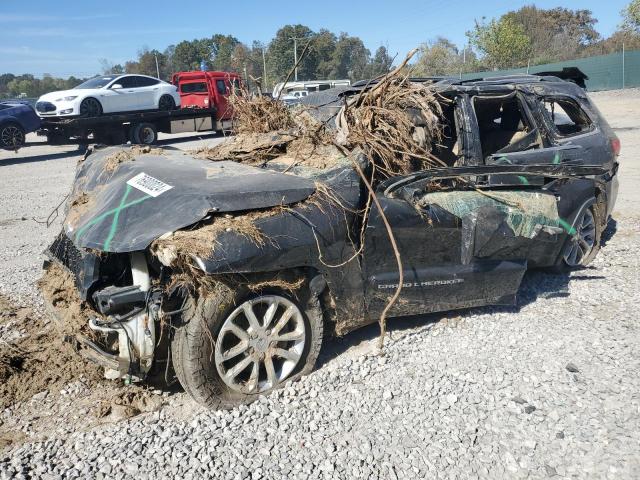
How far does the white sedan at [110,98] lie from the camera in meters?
17.1

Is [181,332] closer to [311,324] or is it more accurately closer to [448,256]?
[311,324]

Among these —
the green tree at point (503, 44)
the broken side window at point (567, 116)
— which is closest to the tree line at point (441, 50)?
the green tree at point (503, 44)

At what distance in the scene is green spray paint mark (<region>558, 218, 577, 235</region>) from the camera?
192 inches

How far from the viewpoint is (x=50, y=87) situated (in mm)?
66688

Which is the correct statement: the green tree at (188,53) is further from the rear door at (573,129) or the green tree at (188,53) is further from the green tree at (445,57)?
the rear door at (573,129)

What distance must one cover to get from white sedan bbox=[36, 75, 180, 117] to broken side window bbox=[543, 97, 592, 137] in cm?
1524

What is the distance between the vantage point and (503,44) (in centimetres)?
4975

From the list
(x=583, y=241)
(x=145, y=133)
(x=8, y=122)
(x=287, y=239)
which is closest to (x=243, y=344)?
(x=287, y=239)

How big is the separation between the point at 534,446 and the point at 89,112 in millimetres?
17365

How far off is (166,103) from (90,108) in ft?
10.2

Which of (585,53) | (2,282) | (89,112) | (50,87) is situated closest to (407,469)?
(2,282)

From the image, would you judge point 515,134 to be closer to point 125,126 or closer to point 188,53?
point 125,126

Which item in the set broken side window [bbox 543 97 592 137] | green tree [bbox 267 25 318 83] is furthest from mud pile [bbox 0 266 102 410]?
green tree [bbox 267 25 318 83]

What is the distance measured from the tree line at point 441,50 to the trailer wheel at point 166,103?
66.1 feet
